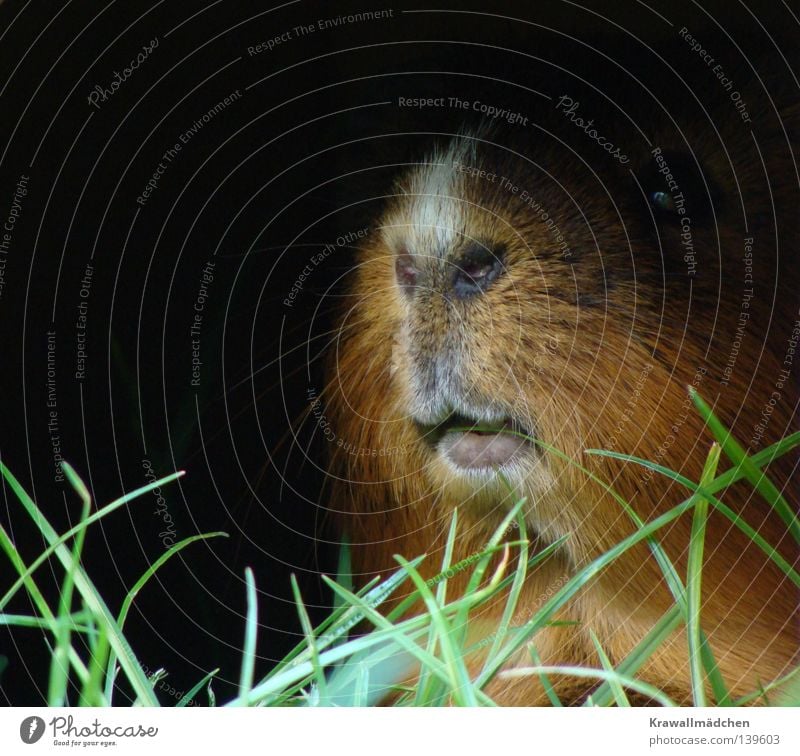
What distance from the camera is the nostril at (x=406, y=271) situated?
0.73 metres

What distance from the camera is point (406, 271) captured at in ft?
2.40

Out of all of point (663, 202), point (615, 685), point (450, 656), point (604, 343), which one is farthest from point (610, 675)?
point (663, 202)

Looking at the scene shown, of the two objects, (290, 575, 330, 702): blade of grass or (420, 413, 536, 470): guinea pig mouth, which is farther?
(420, 413, 536, 470): guinea pig mouth

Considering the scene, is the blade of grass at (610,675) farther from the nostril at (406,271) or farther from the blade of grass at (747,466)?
the nostril at (406,271)

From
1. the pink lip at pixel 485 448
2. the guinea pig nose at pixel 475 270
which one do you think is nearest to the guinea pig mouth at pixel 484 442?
the pink lip at pixel 485 448

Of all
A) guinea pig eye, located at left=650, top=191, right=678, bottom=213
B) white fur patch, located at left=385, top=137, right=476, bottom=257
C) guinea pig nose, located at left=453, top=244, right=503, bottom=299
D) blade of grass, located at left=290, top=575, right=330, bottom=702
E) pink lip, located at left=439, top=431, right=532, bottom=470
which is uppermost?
white fur patch, located at left=385, top=137, right=476, bottom=257

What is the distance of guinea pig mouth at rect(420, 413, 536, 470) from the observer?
740 mm

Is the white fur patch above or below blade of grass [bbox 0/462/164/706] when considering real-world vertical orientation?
above

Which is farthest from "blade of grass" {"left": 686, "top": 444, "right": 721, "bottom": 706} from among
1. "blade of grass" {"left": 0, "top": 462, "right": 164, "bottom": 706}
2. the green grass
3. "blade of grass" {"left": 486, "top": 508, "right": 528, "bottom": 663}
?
"blade of grass" {"left": 0, "top": 462, "right": 164, "bottom": 706}

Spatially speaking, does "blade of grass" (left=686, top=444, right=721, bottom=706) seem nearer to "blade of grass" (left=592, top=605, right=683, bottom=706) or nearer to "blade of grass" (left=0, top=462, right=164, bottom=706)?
"blade of grass" (left=592, top=605, right=683, bottom=706)

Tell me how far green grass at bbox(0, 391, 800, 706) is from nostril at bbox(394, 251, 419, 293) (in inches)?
6.3

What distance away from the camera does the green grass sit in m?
0.64
